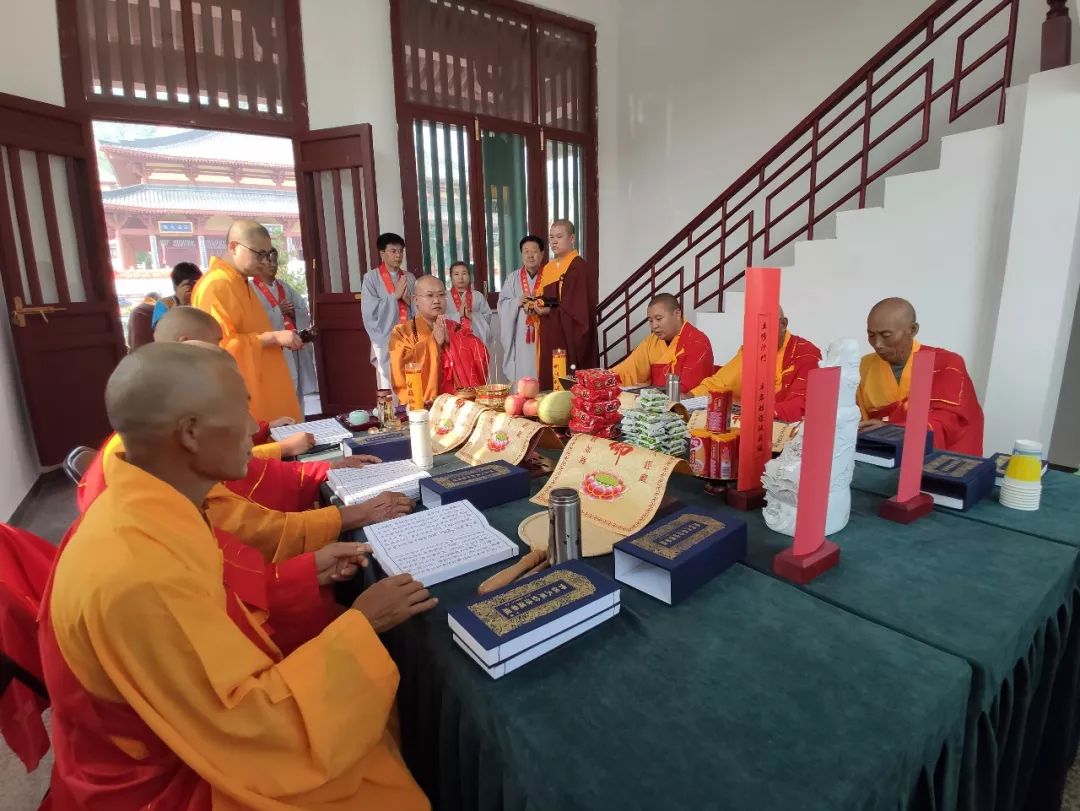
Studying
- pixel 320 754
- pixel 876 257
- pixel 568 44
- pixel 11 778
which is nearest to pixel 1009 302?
pixel 876 257

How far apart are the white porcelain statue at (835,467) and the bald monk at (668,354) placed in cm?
189

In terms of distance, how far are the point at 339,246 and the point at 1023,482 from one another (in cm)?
499

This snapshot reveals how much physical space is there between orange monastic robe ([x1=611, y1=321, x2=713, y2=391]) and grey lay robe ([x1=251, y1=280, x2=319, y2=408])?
1946mm

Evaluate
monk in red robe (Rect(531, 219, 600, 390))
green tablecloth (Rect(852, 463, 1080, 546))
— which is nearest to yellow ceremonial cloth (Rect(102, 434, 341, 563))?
green tablecloth (Rect(852, 463, 1080, 546))

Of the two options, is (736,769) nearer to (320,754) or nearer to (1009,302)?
(320,754)

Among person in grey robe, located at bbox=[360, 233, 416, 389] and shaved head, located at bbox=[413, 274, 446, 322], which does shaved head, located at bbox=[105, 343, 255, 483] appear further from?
person in grey robe, located at bbox=[360, 233, 416, 389]

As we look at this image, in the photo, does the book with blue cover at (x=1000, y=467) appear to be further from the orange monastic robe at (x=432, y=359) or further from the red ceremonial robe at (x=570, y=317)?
the red ceremonial robe at (x=570, y=317)

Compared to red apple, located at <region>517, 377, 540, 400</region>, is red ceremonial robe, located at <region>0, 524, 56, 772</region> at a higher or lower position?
lower

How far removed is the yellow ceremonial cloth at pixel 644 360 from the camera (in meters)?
3.29

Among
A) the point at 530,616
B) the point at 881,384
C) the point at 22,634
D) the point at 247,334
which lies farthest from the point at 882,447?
the point at 247,334

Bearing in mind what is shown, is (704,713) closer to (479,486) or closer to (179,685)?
(179,685)

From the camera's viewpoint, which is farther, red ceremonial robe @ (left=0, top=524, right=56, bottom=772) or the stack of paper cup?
the stack of paper cup

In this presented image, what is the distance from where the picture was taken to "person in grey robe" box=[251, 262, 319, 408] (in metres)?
3.50

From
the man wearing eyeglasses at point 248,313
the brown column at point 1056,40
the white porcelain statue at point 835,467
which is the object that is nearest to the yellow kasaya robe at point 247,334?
the man wearing eyeglasses at point 248,313
